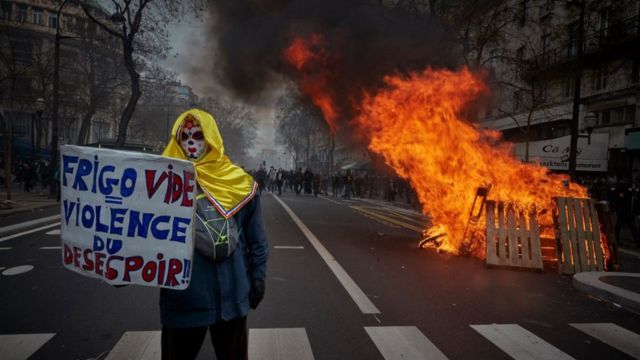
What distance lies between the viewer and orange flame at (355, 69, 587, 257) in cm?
881

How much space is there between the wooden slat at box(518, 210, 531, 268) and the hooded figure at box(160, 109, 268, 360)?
6161 mm

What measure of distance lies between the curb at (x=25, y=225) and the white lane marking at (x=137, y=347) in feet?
25.4

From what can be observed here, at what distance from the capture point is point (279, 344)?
4.10 meters

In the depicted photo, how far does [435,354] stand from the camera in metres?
3.94

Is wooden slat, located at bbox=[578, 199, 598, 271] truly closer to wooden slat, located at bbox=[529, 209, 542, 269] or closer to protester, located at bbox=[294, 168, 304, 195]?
wooden slat, located at bbox=[529, 209, 542, 269]

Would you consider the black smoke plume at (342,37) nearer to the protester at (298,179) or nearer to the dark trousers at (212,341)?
the dark trousers at (212,341)

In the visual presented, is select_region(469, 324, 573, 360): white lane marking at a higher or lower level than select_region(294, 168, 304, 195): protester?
lower

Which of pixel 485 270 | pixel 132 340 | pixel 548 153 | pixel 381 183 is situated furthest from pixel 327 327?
pixel 381 183

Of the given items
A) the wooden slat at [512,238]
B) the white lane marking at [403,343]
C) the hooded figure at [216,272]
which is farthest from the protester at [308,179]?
the hooded figure at [216,272]

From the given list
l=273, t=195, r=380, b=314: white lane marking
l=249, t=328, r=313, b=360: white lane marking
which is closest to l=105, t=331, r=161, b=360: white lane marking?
l=249, t=328, r=313, b=360: white lane marking

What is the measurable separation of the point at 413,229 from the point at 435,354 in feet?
30.7

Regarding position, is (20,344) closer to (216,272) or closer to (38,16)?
(216,272)

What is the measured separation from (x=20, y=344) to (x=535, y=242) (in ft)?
23.9

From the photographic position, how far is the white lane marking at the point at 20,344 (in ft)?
12.2
